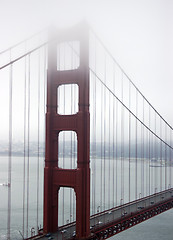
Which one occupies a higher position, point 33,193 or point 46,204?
point 46,204

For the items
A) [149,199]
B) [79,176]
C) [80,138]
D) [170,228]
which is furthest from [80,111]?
[170,228]

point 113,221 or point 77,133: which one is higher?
point 77,133

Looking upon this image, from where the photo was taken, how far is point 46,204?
10.6 metres

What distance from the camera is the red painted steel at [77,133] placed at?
396 inches

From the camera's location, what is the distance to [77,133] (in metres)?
10.3

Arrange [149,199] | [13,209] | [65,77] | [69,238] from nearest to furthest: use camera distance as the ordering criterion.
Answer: [69,238] < [65,77] < [149,199] < [13,209]

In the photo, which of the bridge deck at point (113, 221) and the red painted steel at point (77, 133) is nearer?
the red painted steel at point (77, 133)

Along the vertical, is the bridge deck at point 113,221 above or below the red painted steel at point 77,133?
below

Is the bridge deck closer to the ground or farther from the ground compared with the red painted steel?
closer to the ground

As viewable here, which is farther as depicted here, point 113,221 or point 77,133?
point 113,221

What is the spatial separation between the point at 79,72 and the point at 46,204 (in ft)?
14.0

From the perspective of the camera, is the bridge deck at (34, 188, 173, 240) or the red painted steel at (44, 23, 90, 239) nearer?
the red painted steel at (44, 23, 90, 239)

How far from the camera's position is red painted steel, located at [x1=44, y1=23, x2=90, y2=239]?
10.1m

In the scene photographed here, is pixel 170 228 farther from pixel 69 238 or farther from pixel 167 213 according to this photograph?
pixel 69 238
